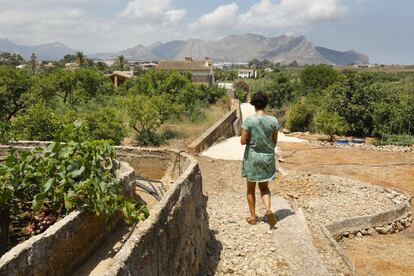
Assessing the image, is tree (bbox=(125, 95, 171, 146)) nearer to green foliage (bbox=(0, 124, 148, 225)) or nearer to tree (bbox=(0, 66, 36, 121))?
green foliage (bbox=(0, 124, 148, 225))

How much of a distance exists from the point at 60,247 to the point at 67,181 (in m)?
0.64

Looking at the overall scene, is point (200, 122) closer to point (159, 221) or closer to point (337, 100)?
point (337, 100)

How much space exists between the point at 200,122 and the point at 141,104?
131 inches

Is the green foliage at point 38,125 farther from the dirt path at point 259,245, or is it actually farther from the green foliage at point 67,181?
the green foliage at point 67,181

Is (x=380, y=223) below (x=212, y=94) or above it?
below

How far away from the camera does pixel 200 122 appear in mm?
15422

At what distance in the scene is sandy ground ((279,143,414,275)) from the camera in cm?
702

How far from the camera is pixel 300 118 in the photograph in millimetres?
23766

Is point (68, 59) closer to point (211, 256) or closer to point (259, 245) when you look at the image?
point (211, 256)

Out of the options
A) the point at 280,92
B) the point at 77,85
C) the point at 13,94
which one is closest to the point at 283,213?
the point at 13,94

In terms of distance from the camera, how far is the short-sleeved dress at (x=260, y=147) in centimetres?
509

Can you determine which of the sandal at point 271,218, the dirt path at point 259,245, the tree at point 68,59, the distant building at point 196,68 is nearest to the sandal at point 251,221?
the dirt path at point 259,245

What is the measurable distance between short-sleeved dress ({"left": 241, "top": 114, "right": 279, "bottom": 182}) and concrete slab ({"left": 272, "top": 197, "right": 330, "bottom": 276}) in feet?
3.04

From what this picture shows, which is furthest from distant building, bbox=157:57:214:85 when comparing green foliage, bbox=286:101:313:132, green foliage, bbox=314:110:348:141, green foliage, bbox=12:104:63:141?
green foliage, bbox=12:104:63:141
